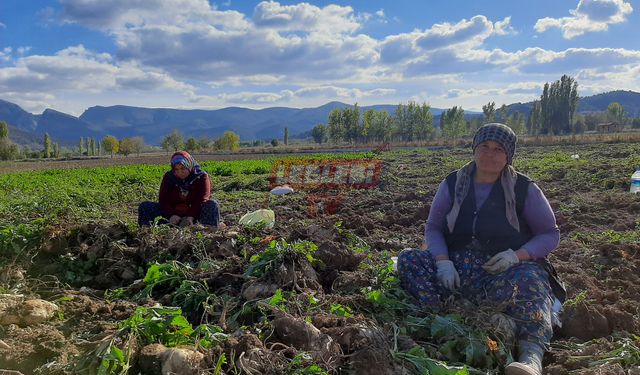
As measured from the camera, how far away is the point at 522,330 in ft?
8.91

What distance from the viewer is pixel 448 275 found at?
10.2ft

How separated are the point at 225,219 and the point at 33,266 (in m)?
4.08

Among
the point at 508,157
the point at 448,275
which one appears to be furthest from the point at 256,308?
the point at 508,157

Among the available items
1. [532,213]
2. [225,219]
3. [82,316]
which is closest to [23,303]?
[82,316]

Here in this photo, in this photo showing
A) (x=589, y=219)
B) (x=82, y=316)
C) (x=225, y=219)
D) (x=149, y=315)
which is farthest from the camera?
(x=225, y=219)

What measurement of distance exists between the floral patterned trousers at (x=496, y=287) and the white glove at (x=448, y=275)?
43 millimetres

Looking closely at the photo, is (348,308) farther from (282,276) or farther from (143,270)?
(143,270)

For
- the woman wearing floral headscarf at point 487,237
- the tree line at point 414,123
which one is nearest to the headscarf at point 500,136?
the woman wearing floral headscarf at point 487,237

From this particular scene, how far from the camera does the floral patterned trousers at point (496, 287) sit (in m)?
2.72

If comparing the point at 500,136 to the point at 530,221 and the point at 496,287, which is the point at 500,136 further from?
the point at 496,287

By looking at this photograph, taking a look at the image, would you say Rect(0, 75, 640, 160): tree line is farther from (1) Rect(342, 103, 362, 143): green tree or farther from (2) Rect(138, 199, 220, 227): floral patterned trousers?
(2) Rect(138, 199, 220, 227): floral patterned trousers

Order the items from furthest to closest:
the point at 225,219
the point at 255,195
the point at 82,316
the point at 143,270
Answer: the point at 255,195 → the point at 225,219 → the point at 143,270 → the point at 82,316

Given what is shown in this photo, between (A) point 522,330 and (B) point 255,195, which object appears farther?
(B) point 255,195

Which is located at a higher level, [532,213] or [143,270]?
[532,213]
